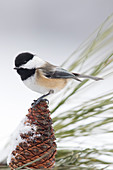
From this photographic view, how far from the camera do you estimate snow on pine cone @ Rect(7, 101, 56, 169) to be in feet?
1.50

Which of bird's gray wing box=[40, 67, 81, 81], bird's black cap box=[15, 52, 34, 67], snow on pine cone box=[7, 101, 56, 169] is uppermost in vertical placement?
bird's black cap box=[15, 52, 34, 67]

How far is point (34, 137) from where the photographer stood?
46 centimetres

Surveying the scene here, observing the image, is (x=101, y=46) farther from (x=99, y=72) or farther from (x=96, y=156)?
(x=96, y=156)

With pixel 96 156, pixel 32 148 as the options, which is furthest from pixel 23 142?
pixel 96 156

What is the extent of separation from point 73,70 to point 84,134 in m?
0.10

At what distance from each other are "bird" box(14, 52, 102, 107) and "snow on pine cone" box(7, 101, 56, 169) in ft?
0.09

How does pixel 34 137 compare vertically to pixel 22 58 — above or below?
below

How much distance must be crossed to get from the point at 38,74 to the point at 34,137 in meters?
0.09

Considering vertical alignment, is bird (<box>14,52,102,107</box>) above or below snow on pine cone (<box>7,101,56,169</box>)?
above

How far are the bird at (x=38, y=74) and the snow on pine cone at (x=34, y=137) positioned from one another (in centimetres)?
3

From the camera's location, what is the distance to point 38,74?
47cm

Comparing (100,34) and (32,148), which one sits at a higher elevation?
(100,34)

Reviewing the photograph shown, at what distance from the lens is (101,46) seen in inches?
19.3

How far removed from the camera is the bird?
470 mm
